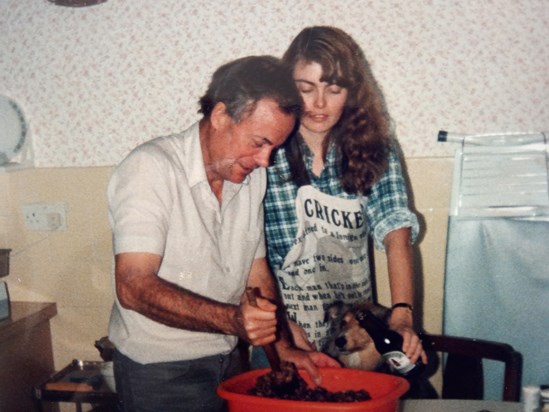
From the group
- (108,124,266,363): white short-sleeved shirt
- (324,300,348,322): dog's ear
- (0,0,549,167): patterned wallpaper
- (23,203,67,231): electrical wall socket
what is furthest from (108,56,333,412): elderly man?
(23,203,67,231): electrical wall socket

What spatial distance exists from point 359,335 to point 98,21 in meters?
1.29

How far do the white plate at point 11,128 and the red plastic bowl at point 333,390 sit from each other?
1344mm

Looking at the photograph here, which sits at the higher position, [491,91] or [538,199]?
[491,91]

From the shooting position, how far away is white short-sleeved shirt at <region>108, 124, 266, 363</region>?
931 millimetres

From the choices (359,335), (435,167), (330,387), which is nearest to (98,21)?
(435,167)

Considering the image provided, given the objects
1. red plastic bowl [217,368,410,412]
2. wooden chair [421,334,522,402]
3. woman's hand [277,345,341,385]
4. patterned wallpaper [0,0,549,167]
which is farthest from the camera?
patterned wallpaper [0,0,549,167]

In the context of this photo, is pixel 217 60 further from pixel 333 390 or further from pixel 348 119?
pixel 333 390

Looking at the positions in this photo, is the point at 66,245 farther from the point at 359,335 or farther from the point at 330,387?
the point at 330,387

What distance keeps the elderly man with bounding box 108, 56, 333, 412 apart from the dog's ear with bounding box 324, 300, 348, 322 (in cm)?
28

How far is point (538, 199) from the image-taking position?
1539mm

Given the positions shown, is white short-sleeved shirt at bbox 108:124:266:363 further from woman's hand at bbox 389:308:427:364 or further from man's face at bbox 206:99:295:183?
woman's hand at bbox 389:308:427:364

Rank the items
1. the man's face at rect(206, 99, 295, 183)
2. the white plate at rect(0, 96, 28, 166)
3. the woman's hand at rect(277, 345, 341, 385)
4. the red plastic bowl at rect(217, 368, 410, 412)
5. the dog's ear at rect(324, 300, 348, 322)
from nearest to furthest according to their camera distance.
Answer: the red plastic bowl at rect(217, 368, 410, 412), the woman's hand at rect(277, 345, 341, 385), the man's face at rect(206, 99, 295, 183), the dog's ear at rect(324, 300, 348, 322), the white plate at rect(0, 96, 28, 166)

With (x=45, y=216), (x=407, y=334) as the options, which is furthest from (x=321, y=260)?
(x=45, y=216)

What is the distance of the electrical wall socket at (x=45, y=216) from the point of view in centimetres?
182
